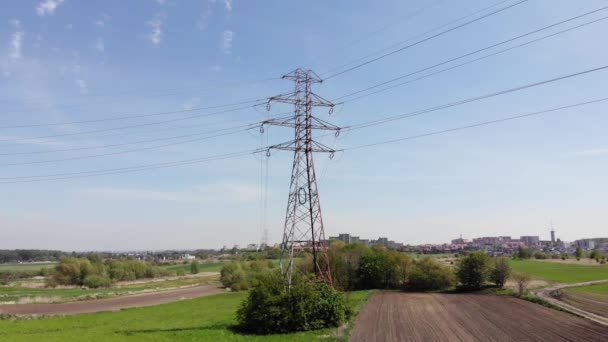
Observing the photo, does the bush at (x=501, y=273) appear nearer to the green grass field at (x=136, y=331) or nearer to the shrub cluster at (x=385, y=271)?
the shrub cluster at (x=385, y=271)

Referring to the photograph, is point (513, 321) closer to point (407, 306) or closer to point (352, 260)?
point (407, 306)

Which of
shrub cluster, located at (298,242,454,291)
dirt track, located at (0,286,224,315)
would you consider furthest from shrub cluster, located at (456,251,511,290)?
dirt track, located at (0,286,224,315)

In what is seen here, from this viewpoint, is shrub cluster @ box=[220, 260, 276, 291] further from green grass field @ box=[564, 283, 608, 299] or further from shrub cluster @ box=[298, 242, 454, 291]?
green grass field @ box=[564, 283, 608, 299]

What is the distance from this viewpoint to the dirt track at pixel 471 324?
104 feet

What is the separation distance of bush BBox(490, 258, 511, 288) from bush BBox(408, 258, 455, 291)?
7.58 metres

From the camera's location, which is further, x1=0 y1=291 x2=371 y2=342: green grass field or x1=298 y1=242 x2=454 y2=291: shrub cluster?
x1=298 y1=242 x2=454 y2=291: shrub cluster

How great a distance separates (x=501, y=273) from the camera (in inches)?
2990

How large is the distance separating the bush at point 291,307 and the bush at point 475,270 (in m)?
50.9

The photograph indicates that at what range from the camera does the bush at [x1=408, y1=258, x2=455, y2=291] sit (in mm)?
81688

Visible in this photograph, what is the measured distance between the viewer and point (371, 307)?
171 feet

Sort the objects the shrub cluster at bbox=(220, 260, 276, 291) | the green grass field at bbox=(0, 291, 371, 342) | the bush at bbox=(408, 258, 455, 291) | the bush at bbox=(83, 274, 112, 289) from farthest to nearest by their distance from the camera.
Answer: the bush at bbox=(83, 274, 112, 289), the shrub cluster at bbox=(220, 260, 276, 291), the bush at bbox=(408, 258, 455, 291), the green grass field at bbox=(0, 291, 371, 342)

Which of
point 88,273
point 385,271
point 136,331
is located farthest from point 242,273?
point 136,331

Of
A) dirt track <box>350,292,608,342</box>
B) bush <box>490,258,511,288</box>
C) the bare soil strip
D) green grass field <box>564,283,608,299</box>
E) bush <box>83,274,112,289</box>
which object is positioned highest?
bush <box>490,258,511,288</box>

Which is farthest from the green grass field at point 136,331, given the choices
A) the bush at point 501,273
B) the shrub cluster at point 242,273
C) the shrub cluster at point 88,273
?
the shrub cluster at point 88,273
